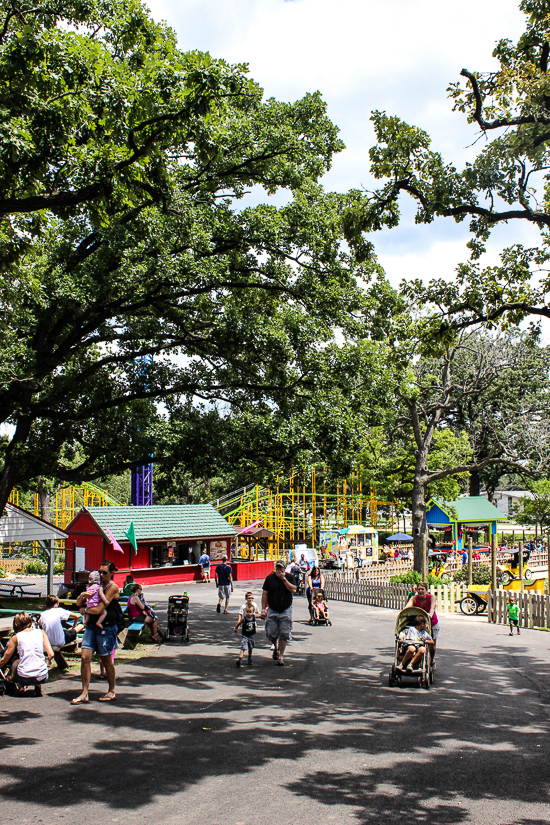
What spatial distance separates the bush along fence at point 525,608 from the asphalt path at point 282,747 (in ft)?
17.4

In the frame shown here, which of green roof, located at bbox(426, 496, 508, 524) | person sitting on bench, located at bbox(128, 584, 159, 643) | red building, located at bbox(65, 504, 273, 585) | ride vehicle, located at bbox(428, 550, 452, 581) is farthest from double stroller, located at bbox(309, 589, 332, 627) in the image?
green roof, located at bbox(426, 496, 508, 524)

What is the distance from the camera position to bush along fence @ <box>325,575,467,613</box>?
70.7 feet

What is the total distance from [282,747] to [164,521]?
24.5m

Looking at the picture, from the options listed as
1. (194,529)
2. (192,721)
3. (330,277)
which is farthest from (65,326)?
(194,529)

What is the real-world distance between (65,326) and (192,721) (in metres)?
10.2

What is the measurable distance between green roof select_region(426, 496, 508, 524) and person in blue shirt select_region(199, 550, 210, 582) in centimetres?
1222

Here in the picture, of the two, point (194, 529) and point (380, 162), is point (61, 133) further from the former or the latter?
point (194, 529)

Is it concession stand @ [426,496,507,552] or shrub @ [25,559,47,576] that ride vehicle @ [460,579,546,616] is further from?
shrub @ [25,559,47,576]

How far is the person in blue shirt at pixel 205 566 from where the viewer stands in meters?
29.8

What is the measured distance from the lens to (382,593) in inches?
903

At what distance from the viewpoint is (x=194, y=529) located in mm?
31750

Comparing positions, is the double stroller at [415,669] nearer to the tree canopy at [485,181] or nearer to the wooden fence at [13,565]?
the tree canopy at [485,181]

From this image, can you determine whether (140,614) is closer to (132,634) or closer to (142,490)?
(132,634)

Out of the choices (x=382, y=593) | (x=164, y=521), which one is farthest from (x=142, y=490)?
(x=382, y=593)
